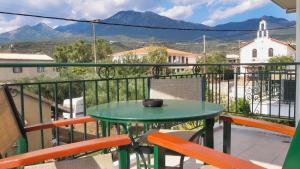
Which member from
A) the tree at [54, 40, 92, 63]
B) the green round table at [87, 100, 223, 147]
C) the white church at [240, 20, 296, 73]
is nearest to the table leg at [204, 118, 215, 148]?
the green round table at [87, 100, 223, 147]

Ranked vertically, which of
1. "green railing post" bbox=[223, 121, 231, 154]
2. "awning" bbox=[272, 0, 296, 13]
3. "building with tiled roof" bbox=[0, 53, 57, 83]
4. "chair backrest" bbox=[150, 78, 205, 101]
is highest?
"awning" bbox=[272, 0, 296, 13]

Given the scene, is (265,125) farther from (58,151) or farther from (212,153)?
(58,151)

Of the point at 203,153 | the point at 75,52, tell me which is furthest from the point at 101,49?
the point at 203,153

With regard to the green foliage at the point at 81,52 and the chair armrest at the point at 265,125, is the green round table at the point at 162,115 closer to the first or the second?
the chair armrest at the point at 265,125

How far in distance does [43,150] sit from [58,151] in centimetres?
8

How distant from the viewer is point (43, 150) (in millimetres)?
1241

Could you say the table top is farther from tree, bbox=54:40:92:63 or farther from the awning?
tree, bbox=54:40:92:63

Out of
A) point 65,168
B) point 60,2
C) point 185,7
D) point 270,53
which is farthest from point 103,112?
point 185,7

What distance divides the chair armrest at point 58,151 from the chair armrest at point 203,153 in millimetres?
159

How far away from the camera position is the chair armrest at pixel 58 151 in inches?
44.5

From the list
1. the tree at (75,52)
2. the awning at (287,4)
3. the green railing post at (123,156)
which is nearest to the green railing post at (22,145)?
the green railing post at (123,156)

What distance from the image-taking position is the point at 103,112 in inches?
68.9

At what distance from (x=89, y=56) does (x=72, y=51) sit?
2.95 meters

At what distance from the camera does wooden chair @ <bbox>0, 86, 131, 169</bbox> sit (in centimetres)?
117
